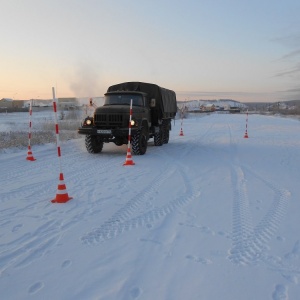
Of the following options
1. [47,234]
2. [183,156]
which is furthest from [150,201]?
[183,156]

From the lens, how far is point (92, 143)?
Answer: 12539mm

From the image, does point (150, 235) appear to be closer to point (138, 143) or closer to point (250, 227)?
point (250, 227)

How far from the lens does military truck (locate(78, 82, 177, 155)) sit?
1209 centimetres

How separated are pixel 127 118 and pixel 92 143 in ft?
5.29

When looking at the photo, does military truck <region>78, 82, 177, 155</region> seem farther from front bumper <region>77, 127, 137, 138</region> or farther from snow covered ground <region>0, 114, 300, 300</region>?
snow covered ground <region>0, 114, 300, 300</region>

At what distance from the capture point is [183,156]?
12.3 m

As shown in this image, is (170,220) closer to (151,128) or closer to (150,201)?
(150,201)

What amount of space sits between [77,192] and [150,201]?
1.57 m

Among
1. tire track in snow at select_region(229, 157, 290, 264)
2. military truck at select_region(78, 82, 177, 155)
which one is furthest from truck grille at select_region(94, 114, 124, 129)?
tire track in snow at select_region(229, 157, 290, 264)

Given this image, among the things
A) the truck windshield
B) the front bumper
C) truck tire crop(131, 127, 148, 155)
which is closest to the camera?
the front bumper

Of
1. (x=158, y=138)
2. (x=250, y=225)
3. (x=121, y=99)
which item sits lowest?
(x=250, y=225)

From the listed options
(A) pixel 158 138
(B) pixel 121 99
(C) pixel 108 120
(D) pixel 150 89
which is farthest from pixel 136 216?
(D) pixel 150 89

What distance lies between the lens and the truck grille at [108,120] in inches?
479

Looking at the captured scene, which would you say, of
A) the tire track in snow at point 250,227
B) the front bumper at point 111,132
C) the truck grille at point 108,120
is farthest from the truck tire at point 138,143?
the tire track in snow at point 250,227
